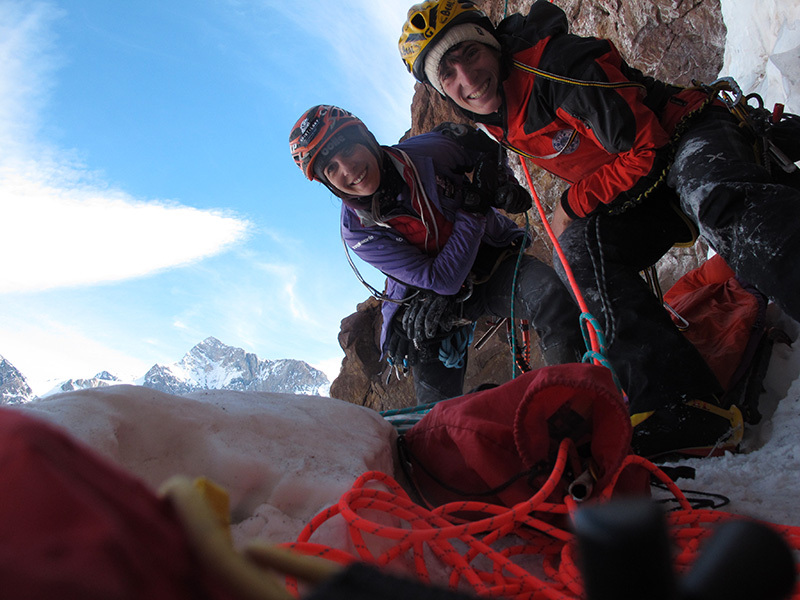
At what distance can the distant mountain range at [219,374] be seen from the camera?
424ft

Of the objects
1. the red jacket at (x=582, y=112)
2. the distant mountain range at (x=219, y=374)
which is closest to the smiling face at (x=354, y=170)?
the red jacket at (x=582, y=112)

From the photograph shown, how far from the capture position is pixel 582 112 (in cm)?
195

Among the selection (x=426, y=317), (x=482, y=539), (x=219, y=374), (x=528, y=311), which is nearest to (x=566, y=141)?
(x=528, y=311)

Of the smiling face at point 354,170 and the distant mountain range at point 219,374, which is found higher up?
the distant mountain range at point 219,374

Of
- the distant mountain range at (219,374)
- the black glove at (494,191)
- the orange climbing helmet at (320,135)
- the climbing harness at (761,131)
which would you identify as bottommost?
the climbing harness at (761,131)

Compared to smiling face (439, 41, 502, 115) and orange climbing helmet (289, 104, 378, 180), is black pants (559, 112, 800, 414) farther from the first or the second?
orange climbing helmet (289, 104, 378, 180)

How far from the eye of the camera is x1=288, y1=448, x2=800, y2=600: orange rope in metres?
0.92

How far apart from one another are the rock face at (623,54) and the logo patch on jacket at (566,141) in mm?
1410

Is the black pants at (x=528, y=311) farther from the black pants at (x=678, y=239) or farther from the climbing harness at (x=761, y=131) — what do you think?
the climbing harness at (x=761, y=131)

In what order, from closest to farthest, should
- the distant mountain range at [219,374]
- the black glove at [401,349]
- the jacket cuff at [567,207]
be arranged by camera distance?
the jacket cuff at [567,207] → the black glove at [401,349] → the distant mountain range at [219,374]

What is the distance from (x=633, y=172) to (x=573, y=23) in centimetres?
508

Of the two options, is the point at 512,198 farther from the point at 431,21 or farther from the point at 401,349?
the point at 401,349

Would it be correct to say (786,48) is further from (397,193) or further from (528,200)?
(397,193)

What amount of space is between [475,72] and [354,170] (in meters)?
0.82
